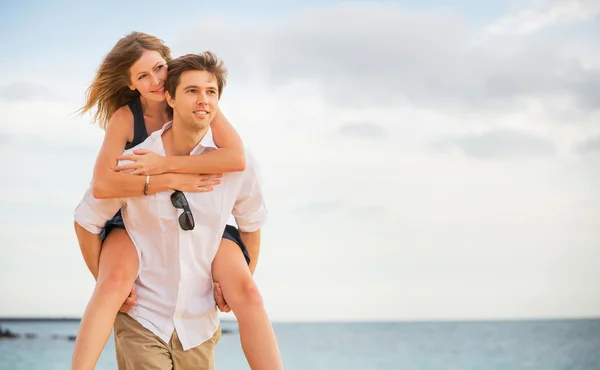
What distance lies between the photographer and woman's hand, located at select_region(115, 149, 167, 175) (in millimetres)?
3766

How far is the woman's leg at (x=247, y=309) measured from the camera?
148 inches

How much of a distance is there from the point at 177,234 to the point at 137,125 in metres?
0.57

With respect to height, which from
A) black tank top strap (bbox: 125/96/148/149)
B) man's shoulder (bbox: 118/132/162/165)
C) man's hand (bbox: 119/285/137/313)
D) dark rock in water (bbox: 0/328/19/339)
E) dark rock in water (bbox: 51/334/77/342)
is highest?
black tank top strap (bbox: 125/96/148/149)

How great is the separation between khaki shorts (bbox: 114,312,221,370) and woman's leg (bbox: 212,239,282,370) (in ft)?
0.94

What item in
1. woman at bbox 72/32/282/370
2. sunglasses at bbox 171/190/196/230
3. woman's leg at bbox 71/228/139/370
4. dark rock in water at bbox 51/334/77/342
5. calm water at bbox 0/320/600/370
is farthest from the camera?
dark rock in water at bbox 51/334/77/342

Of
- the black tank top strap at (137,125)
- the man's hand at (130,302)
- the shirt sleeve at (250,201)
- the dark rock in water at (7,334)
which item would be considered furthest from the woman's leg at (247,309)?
the dark rock in water at (7,334)

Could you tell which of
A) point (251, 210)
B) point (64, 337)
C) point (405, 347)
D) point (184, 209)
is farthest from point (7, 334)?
point (184, 209)

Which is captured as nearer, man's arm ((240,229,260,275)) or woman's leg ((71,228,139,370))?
woman's leg ((71,228,139,370))

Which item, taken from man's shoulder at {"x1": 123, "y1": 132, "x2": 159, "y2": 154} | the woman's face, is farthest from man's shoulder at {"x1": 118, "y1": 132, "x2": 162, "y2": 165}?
the woman's face

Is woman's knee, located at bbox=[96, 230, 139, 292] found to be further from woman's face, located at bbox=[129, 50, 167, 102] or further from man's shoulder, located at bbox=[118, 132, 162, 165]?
woman's face, located at bbox=[129, 50, 167, 102]

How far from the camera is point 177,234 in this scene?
3.84m

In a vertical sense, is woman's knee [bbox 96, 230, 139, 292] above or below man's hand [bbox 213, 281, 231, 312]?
above

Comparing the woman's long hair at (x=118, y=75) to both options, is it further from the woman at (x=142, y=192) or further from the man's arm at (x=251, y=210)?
the man's arm at (x=251, y=210)

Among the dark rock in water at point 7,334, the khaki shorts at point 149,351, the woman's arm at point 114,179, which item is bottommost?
the dark rock in water at point 7,334
